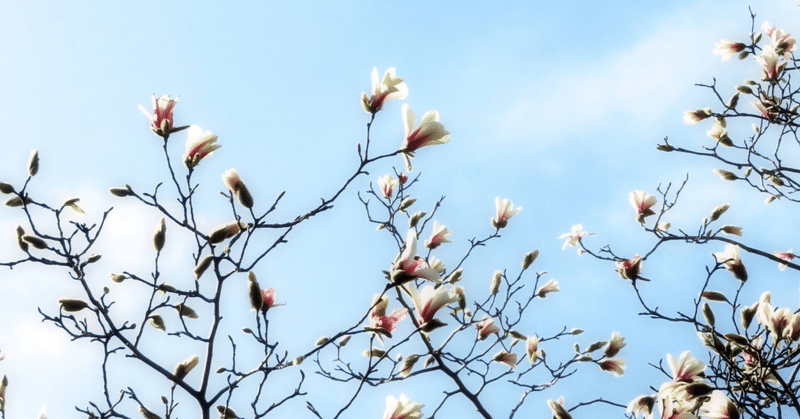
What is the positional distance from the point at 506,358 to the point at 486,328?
0.76 feet

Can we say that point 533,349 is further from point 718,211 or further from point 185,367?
point 185,367

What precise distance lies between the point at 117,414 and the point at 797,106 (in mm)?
4547

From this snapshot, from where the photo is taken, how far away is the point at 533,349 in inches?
153

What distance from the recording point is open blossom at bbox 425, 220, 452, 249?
12.6ft

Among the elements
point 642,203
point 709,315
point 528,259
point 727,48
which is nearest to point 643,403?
point 709,315

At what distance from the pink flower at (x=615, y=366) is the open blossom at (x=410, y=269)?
207 cm

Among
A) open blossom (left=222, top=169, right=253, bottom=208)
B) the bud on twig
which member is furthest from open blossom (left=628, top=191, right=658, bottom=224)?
the bud on twig

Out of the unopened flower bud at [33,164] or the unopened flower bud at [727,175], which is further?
the unopened flower bud at [727,175]

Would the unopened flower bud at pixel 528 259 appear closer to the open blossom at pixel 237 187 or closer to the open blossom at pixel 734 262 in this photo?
the open blossom at pixel 734 262

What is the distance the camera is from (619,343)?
3742 mm

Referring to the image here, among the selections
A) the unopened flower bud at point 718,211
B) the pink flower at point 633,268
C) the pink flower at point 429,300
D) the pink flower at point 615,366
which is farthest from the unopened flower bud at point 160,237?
the unopened flower bud at point 718,211

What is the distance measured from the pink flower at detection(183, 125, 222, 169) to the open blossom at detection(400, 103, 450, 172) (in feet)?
2.59

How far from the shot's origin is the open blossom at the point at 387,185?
407cm

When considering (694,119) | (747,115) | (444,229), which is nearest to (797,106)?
(747,115)
